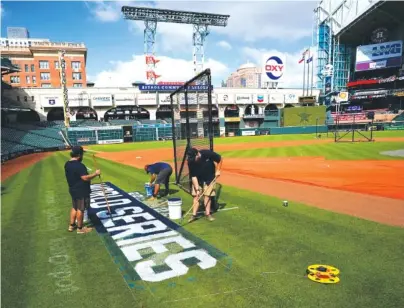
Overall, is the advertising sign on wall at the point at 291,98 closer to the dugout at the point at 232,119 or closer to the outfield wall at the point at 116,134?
the dugout at the point at 232,119

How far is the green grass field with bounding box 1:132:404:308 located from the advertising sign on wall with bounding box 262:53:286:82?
71305 millimetres

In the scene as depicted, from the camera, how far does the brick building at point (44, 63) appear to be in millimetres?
81750

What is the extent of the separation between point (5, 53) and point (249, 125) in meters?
72.8

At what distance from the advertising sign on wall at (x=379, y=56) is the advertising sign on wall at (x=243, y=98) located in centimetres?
3036

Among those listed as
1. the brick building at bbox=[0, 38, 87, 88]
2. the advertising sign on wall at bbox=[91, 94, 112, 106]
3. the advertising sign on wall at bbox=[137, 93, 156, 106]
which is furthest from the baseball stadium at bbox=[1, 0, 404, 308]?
the brick building at bbox=[0, 38, 87, 88]

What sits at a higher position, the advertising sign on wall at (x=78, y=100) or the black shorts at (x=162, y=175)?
the advertising sign on wall at (x=78, y=100)

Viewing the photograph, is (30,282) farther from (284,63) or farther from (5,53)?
(5,53)

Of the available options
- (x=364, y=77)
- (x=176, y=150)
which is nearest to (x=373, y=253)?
(x=176, y=150)

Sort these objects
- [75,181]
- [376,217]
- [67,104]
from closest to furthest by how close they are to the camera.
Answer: [75,181], [376,217], [67,104]

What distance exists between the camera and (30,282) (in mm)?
5426

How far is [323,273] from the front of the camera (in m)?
5.16

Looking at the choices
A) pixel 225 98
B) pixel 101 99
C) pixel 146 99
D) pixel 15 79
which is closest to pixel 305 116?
pixel 225 98

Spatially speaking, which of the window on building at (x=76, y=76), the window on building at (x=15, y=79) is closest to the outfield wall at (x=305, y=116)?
the window on building at (x=76, y=76)

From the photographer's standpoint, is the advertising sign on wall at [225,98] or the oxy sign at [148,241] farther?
the advertising sign on wall at [225,98]
